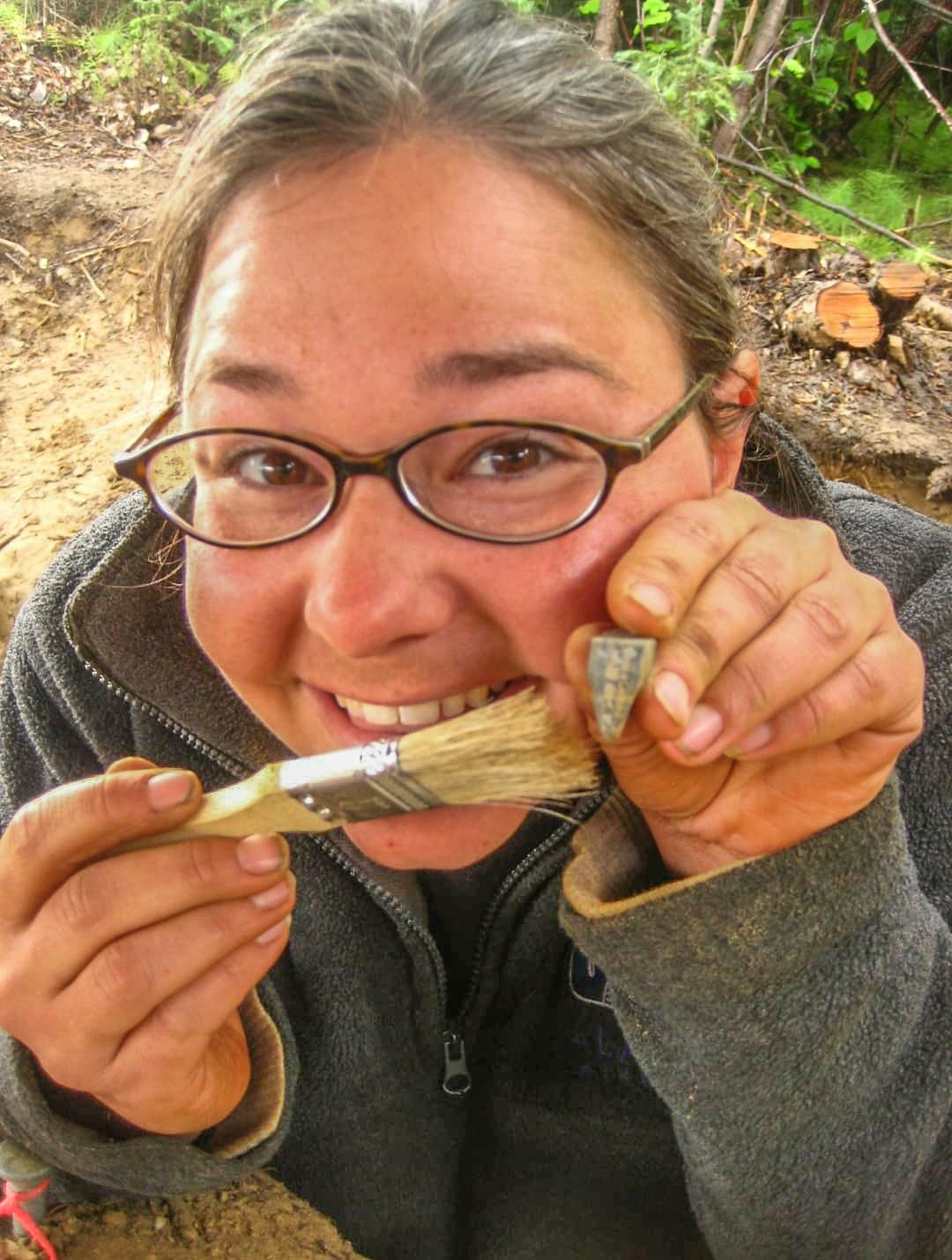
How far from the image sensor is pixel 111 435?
4.03 m

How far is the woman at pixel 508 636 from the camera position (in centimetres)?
108

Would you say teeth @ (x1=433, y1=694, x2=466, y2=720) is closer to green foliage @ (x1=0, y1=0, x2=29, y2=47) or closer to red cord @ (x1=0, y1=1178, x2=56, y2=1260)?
red cord @ (x1=0, y1=1178, x2=56, y2=1260)

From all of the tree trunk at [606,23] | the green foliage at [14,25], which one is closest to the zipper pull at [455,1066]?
the tree trunk at [606,23]

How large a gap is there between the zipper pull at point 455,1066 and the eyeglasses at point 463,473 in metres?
1.10

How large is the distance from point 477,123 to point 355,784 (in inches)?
29.8

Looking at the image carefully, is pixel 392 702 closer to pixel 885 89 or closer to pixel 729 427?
pixel 729 427

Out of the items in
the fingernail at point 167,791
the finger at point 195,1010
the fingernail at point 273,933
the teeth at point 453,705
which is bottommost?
the finger at point 195,1010

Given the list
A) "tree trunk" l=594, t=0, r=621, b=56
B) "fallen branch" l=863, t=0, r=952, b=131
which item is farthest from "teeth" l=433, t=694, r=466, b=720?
"tree trunk" l=594, t=0, r=621, b=56

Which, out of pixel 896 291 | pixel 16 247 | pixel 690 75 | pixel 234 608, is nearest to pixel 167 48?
pixel 16 247

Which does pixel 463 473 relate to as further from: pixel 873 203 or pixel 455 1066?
pixel 873 203

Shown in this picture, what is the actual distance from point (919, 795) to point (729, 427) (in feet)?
2.20

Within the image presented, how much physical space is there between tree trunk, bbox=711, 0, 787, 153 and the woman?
4.33m

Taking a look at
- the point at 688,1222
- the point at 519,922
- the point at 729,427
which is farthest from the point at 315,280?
the point at 688,1222

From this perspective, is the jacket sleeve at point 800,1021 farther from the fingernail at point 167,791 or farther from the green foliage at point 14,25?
the green foliage at point 14,25
